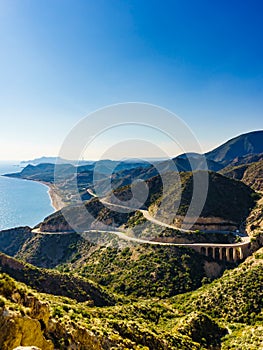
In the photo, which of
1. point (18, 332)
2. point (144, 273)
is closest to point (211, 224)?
point (144, 273)

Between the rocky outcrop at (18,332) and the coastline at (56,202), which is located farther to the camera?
the coastline at (56,202)

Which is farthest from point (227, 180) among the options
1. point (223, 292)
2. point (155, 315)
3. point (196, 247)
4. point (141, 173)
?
point (141, 173)

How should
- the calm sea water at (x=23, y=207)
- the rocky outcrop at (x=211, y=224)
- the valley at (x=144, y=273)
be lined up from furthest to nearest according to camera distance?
the calm sea water at (x=23, y=207), the rocky outcrop at (x=211, y=224), the valley at (x=144, y=273)

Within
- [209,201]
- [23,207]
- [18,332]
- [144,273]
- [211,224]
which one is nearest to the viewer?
[18,332]

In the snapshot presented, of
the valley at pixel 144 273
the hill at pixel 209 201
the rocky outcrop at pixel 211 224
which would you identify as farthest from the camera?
the hill at pixel 209 201

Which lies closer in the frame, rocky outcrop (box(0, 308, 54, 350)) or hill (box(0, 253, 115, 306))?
rocky outcrop (box(0, 308, 54, 350))

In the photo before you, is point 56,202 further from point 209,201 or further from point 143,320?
point 143,320

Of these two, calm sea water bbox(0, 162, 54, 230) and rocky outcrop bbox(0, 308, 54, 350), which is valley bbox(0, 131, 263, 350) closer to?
rocky outcrop bbox(0, 308, 54, 350)

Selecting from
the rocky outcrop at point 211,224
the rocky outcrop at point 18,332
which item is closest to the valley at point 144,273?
the rocky outcrop at point 18,332

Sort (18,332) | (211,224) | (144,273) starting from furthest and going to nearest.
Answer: (211,224) < (144,273) < (18,332)

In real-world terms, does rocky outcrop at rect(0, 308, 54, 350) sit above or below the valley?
above

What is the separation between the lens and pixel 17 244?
64125 mm

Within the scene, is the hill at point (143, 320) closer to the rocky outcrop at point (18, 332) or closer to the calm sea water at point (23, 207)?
the rocky outcrop at point (18, 332)

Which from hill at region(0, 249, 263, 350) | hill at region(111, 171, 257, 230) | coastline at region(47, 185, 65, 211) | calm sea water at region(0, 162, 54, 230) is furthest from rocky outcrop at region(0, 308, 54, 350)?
coastline at region(47, 185, 65, 211)
